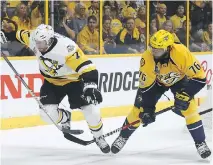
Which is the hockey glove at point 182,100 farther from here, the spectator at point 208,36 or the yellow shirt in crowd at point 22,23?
the spectator at point 208,36

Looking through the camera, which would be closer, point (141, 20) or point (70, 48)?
point (70, 48)

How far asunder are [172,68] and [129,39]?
397cm

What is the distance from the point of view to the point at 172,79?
585cm

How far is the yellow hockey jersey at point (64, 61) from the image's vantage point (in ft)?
A: 19.2

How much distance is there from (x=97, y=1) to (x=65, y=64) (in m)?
3.38

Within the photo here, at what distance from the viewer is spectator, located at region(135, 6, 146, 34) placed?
9828mm

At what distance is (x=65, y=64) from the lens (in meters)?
5.94

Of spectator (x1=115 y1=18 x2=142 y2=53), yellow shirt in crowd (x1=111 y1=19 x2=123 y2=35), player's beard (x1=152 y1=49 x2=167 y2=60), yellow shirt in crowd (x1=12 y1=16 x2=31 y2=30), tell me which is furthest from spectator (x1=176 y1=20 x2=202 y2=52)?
player's beard (x1=152 y1=49 x2=167 y2=60)

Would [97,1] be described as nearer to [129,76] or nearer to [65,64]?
[129,76]

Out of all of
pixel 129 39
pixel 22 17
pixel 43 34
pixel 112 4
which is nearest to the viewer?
pixel 43 34

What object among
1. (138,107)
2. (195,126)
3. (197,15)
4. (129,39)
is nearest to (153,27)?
(129,39)

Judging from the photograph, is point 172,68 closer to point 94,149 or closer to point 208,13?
point 94,149

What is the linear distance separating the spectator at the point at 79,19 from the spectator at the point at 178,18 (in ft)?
5.95

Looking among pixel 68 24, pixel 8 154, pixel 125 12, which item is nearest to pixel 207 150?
pixel 8 154
